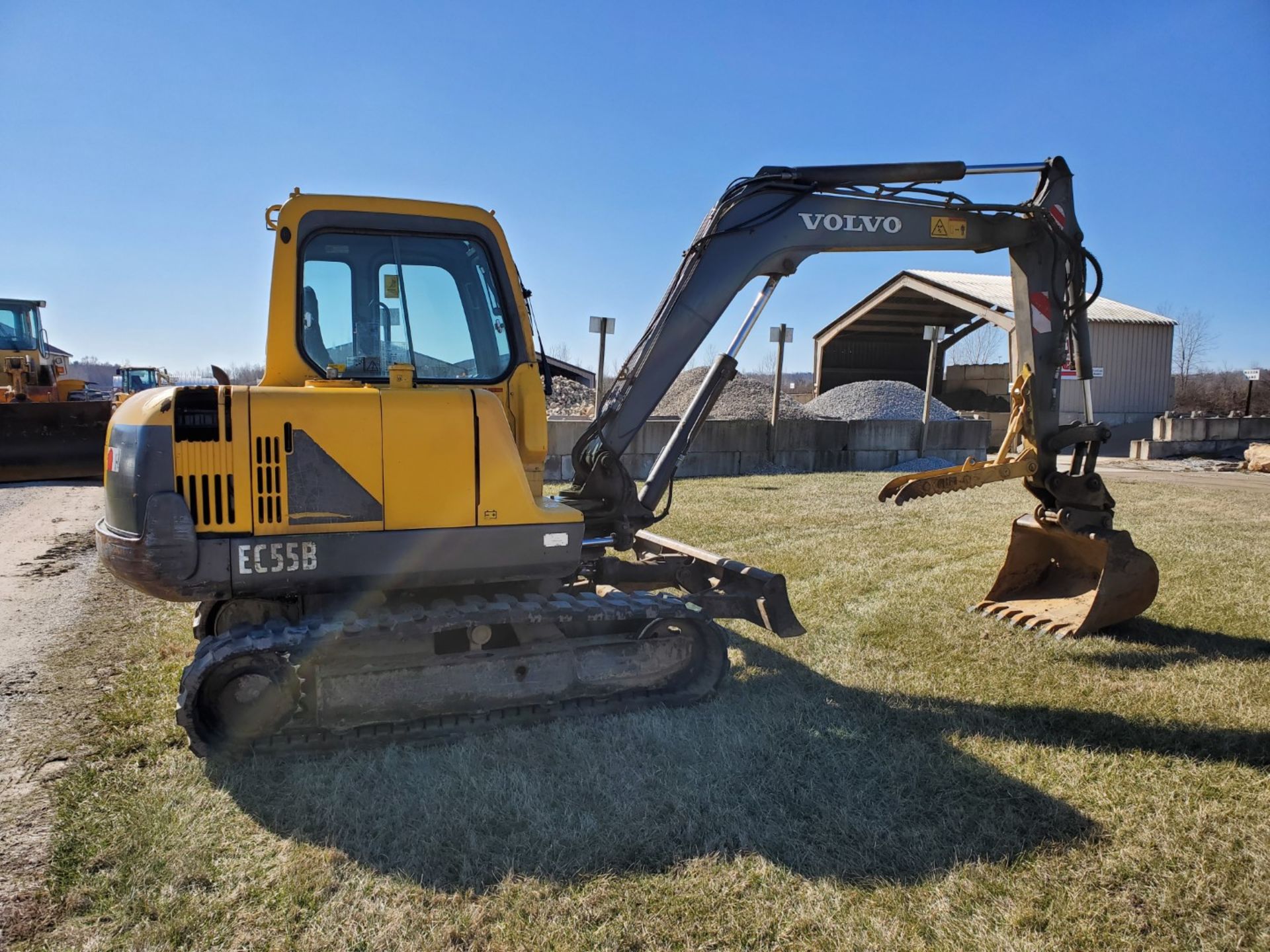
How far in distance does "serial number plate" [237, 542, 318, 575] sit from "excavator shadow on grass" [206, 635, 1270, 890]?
90cm

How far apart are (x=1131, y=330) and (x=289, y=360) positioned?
1253 inches

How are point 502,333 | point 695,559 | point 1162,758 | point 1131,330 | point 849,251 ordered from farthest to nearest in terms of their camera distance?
point 1131,330 < point 695,559 < point 849,251 < point 502,333 < point 1162,758

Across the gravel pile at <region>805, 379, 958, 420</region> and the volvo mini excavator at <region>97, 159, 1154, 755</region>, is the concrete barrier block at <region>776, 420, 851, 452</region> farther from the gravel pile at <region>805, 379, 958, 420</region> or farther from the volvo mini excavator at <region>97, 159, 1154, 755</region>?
the volvo mini excavator at <region>97, 159, 1154, 755</region>

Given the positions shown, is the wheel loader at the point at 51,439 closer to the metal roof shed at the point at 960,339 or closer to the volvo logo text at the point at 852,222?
the volvo logo text at the point at 852,222

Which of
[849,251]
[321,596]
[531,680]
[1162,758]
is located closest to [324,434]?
A: [321,596]

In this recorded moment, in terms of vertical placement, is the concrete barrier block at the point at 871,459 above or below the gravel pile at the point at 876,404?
below

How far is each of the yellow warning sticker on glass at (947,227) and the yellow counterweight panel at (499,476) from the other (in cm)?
316

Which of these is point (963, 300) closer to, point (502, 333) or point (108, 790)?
point (502, 333)

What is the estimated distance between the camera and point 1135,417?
2992cm

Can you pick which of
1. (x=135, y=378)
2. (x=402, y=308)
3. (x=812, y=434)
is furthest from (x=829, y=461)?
(x=135, y=378)

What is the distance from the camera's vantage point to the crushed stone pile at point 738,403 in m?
21.3

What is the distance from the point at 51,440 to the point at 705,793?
13135mm

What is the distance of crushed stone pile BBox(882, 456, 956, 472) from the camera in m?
18.2

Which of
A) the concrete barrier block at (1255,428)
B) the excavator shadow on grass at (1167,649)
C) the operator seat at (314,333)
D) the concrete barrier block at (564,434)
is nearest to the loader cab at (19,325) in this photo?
the concrete barrier block at (564,434)
